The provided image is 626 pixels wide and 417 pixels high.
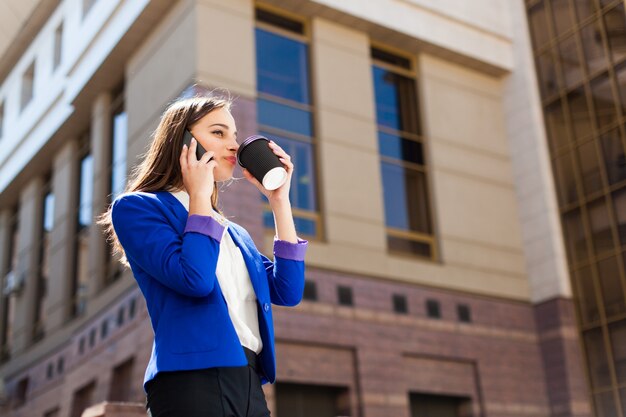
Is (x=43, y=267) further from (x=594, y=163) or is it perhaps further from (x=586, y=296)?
(x=594, y=163)

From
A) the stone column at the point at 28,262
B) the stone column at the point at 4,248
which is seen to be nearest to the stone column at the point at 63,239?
the stone column at the point at 28,262

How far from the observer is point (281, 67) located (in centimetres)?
1705

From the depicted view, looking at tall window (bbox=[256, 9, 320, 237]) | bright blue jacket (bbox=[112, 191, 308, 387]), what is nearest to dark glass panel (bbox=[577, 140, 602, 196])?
tall window (bbox=[256, 9, 320, 237])

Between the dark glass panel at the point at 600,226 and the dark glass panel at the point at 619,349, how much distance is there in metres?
1.59

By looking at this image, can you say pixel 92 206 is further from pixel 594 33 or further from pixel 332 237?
pixel 594 33

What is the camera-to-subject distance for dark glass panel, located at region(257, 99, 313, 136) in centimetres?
1636

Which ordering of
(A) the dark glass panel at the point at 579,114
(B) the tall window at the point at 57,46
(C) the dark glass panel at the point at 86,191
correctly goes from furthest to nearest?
(B) the tall window at the point at 57,46, (C) the dark glass panel at the point at 86,191, (A) the dark glass panel at the point at 579,114

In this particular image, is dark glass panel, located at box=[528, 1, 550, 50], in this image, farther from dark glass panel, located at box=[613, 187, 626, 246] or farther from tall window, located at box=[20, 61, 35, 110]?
tall window, located at box=[20, 61, 35, 110]

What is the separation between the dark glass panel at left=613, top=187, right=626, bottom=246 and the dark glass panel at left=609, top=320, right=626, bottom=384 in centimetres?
166

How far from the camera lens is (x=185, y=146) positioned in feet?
8.52

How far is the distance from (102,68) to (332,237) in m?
6.61

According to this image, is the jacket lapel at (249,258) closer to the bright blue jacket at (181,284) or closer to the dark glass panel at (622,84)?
the bright blue jacket at (181,284)

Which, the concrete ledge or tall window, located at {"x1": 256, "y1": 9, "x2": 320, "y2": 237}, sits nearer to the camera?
the concrete ledge

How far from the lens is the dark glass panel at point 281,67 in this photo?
1672cm
